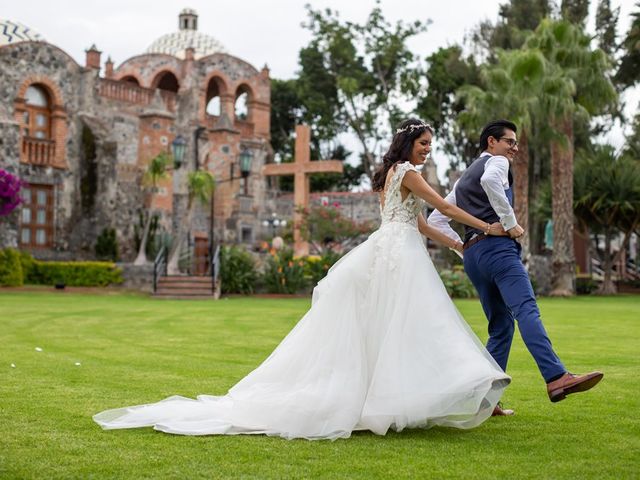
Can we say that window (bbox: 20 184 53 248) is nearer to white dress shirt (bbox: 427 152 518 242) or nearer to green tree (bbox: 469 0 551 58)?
green tree (bbox: 469 0 551 58)

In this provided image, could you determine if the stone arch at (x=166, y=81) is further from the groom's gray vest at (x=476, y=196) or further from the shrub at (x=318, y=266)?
the groom's gray vest at (x=476, y=196)

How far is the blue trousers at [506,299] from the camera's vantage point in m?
5.61

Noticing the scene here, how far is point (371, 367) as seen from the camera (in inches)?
225

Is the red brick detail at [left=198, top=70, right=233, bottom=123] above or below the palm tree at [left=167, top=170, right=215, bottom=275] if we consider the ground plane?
above

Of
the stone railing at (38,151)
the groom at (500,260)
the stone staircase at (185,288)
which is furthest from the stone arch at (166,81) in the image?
the groom at (500,260)

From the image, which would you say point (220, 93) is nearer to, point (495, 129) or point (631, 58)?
point (631, 58)

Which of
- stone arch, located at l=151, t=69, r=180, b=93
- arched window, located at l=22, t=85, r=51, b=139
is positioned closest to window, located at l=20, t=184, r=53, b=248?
arched window, located at l=22, t=85, r=51, b=139

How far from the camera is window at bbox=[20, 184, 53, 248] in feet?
101

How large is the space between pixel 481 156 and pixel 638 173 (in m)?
28.6

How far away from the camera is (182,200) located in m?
33.2

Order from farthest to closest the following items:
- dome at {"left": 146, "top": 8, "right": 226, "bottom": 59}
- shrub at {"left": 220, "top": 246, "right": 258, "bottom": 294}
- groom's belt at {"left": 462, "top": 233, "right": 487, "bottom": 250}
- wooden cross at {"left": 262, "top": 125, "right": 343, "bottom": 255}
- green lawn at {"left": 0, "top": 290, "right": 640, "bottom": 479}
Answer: dome at {"left": 146, "top": 8, "right": 226, "bottom": 59} < wooden cross at {"left": 262, "top": 125, "right": 343, "bottom": 255} < shrub at {"left": 220, "top": 246, "right": 258, "bottom": 294} < groom's belt at {"left": 462, "top": 233, "right": 487, "bottom": 250} < green lawn at {"left": 0, "top": 290, "right": 640, "bottom": 479}

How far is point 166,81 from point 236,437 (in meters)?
36.8

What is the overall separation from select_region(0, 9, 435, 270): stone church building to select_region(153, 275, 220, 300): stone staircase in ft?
6.96

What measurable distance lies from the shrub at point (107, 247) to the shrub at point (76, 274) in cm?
367
